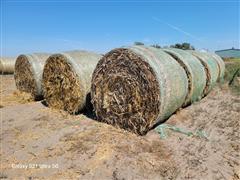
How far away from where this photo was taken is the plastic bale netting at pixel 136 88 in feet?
20.7

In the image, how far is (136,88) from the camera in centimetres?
670

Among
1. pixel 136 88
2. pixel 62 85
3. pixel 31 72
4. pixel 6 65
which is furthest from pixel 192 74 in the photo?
pixel 6 65

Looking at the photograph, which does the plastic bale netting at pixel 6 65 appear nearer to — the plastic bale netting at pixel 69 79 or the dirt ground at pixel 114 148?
the plastic bale netting at pixel 69 79

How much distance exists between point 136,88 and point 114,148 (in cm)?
160

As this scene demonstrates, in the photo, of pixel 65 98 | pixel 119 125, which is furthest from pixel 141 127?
pixel 65 98

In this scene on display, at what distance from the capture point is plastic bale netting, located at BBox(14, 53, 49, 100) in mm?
10062

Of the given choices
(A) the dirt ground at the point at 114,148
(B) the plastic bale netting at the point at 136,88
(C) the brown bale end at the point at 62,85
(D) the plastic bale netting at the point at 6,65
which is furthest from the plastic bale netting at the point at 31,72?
(D) the plastic bale netting at the point at 6,65

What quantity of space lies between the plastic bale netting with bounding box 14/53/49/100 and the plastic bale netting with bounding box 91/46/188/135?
10.8ft

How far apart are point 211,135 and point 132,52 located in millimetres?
2586

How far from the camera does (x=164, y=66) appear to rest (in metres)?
6.55

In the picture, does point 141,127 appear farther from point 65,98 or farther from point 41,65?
point 41,65

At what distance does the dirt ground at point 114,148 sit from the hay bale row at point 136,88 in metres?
0.34

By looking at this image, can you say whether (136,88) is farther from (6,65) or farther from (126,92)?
(6,65)

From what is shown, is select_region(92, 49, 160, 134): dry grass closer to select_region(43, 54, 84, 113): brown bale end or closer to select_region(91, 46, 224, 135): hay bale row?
select_region(91, 46, 224, 135): hay bale row
